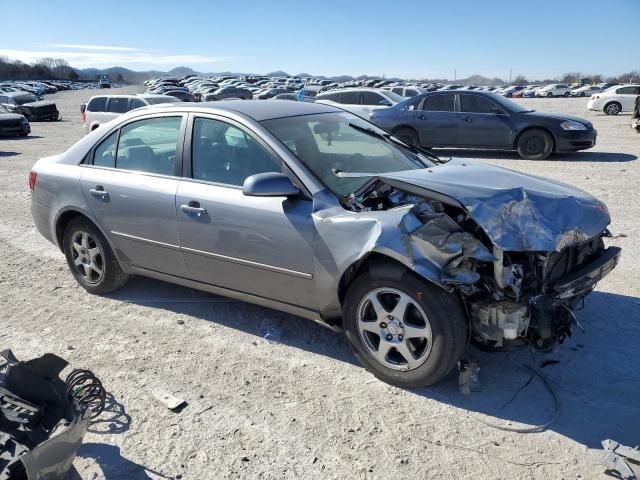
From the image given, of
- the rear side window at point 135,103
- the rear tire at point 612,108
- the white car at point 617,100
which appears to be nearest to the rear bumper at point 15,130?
the rear side window at point 135,103

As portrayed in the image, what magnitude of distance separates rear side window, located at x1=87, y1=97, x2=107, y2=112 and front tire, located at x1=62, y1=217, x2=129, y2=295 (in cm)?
1403

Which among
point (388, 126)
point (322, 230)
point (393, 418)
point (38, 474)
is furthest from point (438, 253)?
point (388, 126)

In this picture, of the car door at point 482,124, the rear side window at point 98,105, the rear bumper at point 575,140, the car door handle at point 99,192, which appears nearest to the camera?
the car door handle at point 99,192

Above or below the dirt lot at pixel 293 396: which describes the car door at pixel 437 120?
above

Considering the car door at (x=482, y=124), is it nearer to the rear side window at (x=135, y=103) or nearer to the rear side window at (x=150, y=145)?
the rear side window at (x=150, y=145)

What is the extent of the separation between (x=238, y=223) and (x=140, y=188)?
1042mm

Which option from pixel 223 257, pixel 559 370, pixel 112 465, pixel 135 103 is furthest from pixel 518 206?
pixel 135 103

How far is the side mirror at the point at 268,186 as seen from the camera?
137 inches

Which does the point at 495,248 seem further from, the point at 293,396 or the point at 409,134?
the point at 409,134

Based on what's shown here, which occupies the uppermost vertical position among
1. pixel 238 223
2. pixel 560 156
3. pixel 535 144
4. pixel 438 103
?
pixel 438 103

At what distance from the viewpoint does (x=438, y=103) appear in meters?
13.3

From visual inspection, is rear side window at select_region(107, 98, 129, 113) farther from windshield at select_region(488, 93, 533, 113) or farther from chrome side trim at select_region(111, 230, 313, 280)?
chrome side trim at select_region(111, 230, 313, 280)

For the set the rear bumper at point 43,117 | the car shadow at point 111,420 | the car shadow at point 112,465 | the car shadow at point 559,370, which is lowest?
the car shadow at point 559,370

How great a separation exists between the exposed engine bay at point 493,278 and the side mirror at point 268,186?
2.25ft
